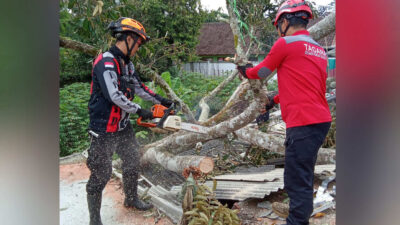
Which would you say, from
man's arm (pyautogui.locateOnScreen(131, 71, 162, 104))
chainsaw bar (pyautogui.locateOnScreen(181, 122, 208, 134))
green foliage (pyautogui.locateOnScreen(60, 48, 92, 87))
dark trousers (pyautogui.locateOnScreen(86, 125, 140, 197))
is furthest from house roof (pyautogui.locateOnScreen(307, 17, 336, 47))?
green foliage (pyautogui.locateOnScreen(60, 48, 92, 87))

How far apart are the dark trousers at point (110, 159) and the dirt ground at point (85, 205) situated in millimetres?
64

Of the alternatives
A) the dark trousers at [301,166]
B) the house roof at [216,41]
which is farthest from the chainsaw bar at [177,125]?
the dark trousers at [301,166]

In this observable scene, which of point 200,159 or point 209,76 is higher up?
point 209,76

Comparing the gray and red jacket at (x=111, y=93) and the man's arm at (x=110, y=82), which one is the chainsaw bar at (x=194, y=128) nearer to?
the gray and red jacket at (x=111, y=93)

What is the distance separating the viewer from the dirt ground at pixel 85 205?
338cm

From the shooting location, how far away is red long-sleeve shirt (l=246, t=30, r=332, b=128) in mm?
3000

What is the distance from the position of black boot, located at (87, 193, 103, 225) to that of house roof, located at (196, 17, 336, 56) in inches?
64.5

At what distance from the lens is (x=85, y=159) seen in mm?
3445

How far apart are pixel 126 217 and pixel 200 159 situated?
0.87 m

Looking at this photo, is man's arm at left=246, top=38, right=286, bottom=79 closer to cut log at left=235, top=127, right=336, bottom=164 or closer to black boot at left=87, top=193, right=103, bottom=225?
cut log at left=235, top=127, right=336, bottom=164
